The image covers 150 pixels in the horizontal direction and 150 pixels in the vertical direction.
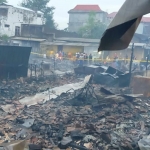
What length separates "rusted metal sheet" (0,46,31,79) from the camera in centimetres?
1483

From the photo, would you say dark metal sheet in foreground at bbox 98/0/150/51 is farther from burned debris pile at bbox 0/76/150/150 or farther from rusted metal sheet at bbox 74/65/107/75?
rusted metal sheet at bbox 74/65/107/75

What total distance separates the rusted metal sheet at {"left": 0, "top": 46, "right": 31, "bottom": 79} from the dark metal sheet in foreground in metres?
12.5

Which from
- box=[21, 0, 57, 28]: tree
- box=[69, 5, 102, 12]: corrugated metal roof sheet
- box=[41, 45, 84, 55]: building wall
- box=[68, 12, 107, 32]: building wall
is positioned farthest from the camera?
box=[69, 5, 102, 12]: corrugated metal roof sheet

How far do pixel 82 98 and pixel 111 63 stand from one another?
1566cm

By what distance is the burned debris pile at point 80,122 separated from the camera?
6512mm

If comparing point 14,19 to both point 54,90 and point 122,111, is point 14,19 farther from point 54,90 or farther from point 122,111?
point 122,111

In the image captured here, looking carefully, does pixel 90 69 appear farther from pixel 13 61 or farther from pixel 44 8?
pixel 44 8

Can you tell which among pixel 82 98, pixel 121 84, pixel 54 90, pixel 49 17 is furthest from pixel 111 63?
pixel 49 17

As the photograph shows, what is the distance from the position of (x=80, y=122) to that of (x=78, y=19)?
53423mm

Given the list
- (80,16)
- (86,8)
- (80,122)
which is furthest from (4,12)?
(80,122)

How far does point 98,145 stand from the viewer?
21.2ft

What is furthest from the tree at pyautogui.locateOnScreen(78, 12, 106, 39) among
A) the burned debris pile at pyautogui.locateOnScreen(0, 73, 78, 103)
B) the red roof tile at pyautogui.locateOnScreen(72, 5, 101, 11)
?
the burned debris pile at pyautogui.locateOnScreen(0, 73, 78, 103)

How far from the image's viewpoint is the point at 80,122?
8.27m

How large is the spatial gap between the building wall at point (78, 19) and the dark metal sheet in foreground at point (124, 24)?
57.0 metres
